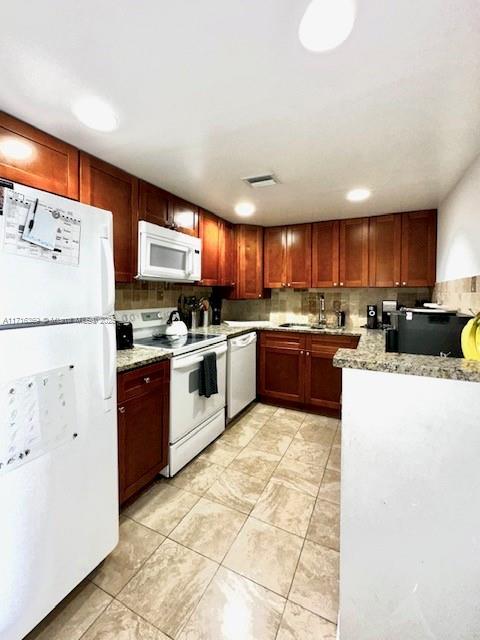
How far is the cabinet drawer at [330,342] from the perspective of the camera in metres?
3.04

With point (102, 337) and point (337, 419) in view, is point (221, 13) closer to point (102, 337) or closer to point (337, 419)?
point (102, 337)

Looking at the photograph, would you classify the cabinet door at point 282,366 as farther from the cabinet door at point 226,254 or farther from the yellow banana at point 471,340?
the yellow banana at point 471,340

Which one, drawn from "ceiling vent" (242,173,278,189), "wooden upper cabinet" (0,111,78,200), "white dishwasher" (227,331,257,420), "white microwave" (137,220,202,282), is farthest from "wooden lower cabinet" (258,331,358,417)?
"wooden upper cabinet" (0,111,78,200)

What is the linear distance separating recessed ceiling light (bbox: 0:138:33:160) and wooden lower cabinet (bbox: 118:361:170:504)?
1209mm

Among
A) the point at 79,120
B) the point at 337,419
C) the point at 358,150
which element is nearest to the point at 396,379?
the point at 358,150

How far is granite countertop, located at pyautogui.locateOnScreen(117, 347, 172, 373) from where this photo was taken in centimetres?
169

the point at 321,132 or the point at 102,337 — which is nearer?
the point at 102,337

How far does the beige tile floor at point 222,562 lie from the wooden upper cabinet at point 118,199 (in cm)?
156

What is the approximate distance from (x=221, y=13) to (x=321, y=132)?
0.82 meters

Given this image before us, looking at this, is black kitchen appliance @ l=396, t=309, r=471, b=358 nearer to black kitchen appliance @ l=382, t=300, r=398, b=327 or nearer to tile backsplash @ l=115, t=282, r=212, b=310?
black kitchen appliance @ l=382, t=300, r=398, b=327

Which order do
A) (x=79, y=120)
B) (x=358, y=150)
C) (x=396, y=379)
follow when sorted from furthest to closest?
(x=358, y=150) → (x=79, y=120) → (x=396, y=379)

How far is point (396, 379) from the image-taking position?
40.9 inches

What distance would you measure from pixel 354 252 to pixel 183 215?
1.88m

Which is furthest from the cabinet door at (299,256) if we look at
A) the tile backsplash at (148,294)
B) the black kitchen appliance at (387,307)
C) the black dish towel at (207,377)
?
the black dish towel at (207,377)
